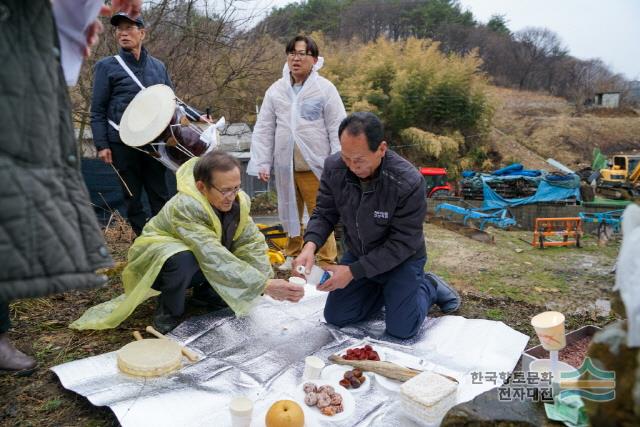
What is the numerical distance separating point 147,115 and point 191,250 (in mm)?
1431

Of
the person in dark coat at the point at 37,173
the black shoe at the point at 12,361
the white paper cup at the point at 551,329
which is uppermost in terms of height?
the person in dark coat at the point at 37,173

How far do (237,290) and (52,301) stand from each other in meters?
1.74

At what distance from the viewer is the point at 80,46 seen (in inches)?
57.7

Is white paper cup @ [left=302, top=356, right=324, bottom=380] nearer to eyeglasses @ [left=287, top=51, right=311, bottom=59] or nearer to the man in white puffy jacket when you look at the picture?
the man in white puffy jacket

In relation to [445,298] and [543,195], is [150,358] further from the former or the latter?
[543,195]

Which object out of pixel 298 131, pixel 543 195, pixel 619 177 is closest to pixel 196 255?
pixel 298 131

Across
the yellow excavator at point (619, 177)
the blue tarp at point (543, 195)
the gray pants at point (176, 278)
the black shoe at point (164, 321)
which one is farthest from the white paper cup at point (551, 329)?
the yellow excavator at point (619, 177)

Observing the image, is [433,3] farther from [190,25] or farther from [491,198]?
[190,25]

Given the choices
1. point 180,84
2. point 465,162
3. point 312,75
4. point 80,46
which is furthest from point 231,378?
point 465,162

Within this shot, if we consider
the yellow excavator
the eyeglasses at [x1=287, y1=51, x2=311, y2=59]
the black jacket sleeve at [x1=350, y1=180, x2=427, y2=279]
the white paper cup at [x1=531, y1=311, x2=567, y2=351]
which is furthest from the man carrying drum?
the yellow excavator

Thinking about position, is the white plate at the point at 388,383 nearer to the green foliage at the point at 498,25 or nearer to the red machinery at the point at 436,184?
the red machinery at the point at 436,184

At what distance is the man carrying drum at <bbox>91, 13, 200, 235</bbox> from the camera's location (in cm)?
392

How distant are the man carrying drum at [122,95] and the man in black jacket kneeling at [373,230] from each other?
1.79 meters

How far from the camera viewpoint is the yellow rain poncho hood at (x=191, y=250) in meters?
2.89
